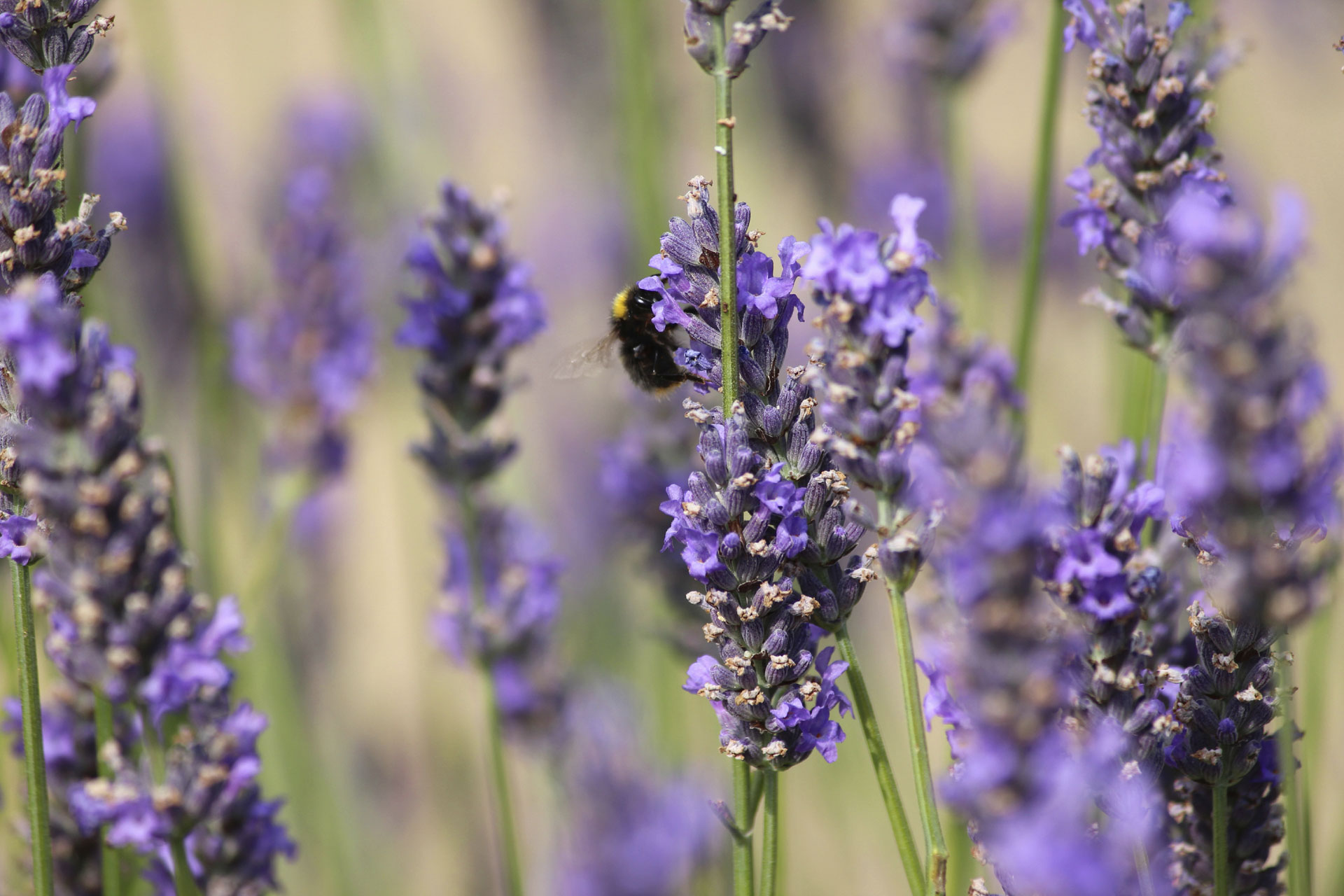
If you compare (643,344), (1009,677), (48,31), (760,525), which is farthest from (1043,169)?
(48,31)

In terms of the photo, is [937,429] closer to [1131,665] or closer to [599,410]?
[1131,665]

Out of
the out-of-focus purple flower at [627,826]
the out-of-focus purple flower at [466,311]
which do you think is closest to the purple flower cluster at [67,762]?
the out-of-focus purple flower at [466,311]

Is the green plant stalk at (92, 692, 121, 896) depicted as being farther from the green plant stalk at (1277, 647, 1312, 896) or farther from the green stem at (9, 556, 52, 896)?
the green plant stalk at (1277, 647, 1312, 896)

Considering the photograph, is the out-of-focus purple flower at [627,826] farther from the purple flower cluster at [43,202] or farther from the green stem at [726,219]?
the purple flower cluster at [43,202]

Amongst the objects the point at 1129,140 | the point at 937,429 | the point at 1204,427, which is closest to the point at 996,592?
the point at 937,429

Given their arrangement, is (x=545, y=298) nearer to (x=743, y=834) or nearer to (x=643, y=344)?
(x=643, y=344)
